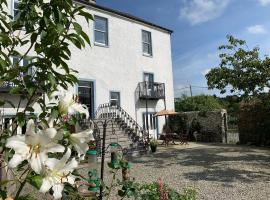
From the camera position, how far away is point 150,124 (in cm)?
2323

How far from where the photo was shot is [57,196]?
1.23 m

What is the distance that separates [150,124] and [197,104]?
1818cm

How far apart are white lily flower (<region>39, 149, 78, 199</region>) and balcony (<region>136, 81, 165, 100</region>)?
20616 millimetres

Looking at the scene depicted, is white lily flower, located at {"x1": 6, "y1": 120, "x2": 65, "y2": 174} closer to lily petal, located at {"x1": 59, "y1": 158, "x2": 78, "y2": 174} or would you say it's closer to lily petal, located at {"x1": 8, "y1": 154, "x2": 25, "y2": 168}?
lily petal, located at {"x1": 8, "y1": 154, "x2": 25, "y2": 168}

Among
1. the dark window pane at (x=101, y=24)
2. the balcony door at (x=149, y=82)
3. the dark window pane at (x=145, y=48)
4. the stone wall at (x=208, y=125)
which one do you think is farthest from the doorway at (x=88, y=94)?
the stone wall at (x=208, y=125)

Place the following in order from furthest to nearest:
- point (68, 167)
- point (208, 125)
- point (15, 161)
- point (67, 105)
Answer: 1. point (208, 125)
2. point (67, 105)
3. point (68, 167)
4. point (15, 161)

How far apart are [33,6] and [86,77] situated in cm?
1730

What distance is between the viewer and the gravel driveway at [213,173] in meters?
8.00

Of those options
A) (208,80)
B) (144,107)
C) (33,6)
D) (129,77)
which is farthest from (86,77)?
(33,6)

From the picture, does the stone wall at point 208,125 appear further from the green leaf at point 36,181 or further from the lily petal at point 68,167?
the green leaf at point 36,181

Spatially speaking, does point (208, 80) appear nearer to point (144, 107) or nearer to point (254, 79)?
point (254, 79)

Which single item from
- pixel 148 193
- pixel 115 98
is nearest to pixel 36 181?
pixel 148 193

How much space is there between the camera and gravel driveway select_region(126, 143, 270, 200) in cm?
800

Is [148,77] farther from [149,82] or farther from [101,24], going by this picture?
[101,24]
